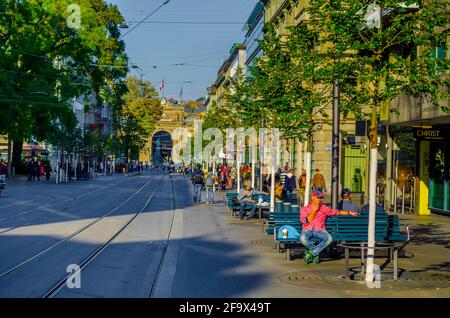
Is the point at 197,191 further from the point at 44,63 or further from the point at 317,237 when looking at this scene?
the point at 317,237

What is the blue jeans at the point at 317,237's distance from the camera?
1584 centimetres

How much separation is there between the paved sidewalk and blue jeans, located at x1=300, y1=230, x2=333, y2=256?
1.13 feet

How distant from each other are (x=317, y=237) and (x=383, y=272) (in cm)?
147

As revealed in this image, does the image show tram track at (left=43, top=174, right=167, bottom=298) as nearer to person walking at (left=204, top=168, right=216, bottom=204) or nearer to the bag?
the bag

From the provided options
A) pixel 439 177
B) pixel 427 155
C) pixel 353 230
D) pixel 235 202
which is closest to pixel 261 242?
pixel 353 230

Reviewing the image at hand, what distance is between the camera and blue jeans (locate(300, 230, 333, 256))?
52.0 ft

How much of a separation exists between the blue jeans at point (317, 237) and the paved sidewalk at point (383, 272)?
1.13 ft

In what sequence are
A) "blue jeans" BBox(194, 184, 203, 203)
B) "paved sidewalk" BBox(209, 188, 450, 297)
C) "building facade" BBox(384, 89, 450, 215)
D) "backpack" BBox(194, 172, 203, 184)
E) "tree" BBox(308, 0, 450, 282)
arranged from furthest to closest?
1. "blue jeans" BBox(194, 184, 203, 203)
2. "backpack" BBox(194, 172, 203, 184)
3. "building facade" BBox(384, 89, 450, 215)
4. "tree" BBox(308, 0, 450, 282)
5. "paved sidewalk" BBox(209, 188, 450, 297)

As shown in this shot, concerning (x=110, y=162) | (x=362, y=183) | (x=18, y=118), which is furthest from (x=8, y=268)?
(x=110, y=162)

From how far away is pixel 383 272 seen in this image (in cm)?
1513

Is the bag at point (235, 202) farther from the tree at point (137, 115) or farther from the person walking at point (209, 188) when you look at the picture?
the tree at point (137, 115)

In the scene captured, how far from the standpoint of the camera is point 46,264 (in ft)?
50.6

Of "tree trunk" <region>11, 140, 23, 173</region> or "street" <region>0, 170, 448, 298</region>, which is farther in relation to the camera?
"tree trunk" <region>11, 140, 23, 173</region>

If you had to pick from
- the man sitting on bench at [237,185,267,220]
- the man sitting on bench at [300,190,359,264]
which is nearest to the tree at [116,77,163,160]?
the man sitting on bench at [237,185,267,220]
